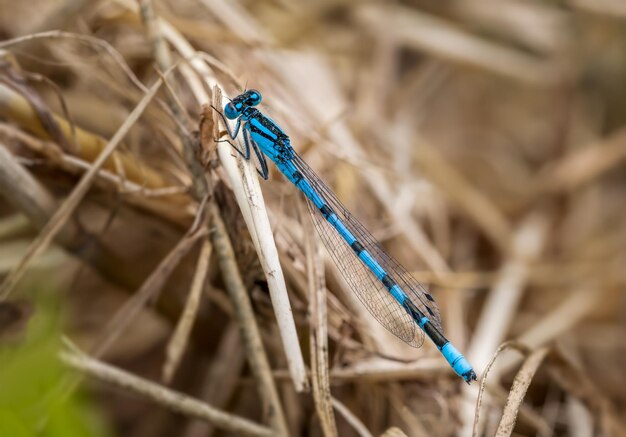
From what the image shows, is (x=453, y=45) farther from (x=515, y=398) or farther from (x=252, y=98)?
(x=515, y=398)

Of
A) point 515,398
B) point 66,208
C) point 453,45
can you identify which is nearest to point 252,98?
point 66,208

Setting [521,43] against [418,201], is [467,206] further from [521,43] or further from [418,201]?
[521,43]

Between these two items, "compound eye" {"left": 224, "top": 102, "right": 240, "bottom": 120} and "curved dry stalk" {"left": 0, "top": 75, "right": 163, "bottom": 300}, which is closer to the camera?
"curved dry stalk" {"left": 0, "top": 75, "right": 163, "bottom": 300}

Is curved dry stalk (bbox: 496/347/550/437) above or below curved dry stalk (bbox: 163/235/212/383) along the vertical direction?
above

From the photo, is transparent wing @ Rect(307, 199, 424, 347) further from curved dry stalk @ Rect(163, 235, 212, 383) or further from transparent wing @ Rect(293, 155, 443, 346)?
curved dry stalk @ Rect(163, 235, 212, 383)

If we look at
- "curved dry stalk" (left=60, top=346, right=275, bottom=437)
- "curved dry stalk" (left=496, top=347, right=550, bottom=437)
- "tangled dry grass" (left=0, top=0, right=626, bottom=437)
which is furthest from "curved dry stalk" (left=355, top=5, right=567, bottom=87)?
"curved dry stalk" (left=60, top=346, right=275, bottom=437)

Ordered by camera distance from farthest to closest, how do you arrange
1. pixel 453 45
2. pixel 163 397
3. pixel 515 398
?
pixel 453 45, pixel 163 397, pixel 515 398

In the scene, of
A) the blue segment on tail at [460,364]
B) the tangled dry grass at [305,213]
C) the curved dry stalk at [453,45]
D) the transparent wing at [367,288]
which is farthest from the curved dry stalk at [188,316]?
the curved dry stalk at [453,45]

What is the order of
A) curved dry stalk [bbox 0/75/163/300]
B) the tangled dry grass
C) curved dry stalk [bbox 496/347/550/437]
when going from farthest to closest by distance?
the tangled dry grass → curved dry stalk [bbox 0/75/163/300] → curved dry stalk [bbox 496/347/550/437]
